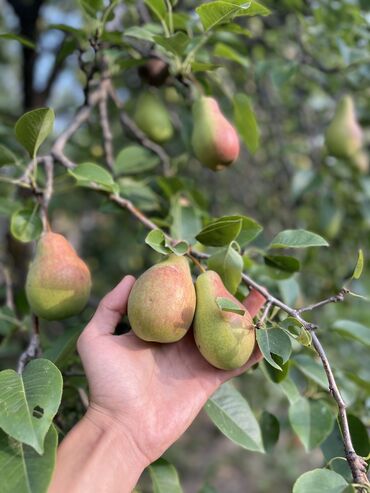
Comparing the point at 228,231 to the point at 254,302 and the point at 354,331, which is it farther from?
the point at 354,331

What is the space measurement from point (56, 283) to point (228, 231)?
32 cm

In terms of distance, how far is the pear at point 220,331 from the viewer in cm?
84

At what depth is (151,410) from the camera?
0.91 meters

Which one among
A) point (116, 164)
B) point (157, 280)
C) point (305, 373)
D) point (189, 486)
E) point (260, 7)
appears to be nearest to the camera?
point (157, 280)

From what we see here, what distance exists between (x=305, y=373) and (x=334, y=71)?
3.18 feet

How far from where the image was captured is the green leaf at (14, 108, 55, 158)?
922 mm

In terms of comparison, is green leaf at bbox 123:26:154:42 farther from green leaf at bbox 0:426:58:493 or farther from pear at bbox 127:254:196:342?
green leaf at bbox 0:426:58:493

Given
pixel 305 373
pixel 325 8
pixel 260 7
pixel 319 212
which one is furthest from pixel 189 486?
pixel 260 7

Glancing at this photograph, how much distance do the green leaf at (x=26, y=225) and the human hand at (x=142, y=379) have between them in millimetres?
242

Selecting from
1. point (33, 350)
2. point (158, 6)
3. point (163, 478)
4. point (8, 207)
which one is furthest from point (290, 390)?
point (158, 6)

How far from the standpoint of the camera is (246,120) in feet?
4.48

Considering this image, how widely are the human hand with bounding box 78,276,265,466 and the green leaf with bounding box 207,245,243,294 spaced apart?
0.07 metres

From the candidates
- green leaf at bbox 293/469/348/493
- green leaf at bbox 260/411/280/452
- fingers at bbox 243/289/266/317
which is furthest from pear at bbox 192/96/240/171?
green leaf at bbox 293/469/348/493

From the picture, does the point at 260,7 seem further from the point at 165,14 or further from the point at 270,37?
the point at 270,37
